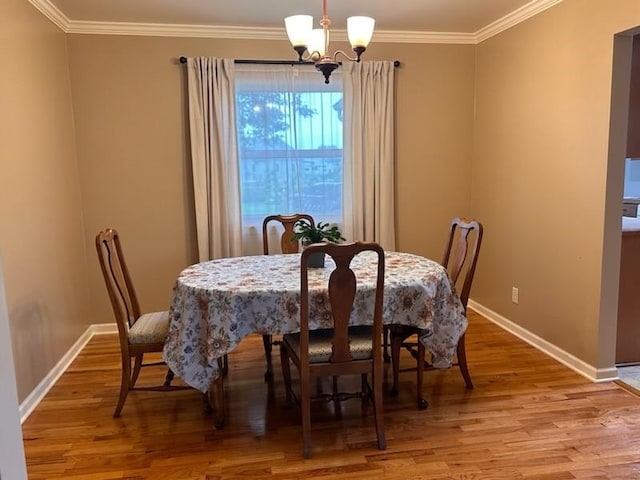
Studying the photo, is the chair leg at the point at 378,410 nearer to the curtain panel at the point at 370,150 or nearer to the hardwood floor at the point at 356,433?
the hardwood floor at the point at 356,433

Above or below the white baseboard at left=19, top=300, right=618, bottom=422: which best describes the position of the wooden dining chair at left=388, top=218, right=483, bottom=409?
above

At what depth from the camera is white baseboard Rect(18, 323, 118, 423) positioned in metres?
2.72

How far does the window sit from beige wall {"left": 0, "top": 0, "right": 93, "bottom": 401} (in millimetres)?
1265

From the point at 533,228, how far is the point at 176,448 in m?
2.76

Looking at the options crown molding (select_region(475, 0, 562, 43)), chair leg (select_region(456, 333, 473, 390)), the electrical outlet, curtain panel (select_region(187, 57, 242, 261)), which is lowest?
chair leg (select_region(456, 333, 473, 390))

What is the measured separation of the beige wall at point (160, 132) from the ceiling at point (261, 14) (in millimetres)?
109

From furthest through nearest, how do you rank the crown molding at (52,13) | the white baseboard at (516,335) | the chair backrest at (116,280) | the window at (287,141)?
the window at (287,141) < the crown molding at (52,13) < the white baseboard at (516,335) < the chair backrest at (116,280)

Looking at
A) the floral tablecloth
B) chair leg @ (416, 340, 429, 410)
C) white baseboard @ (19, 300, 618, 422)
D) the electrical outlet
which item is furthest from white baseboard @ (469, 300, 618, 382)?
chair leg @ (416, 340, 429, 410)

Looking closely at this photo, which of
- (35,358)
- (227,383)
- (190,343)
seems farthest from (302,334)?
(35,358)

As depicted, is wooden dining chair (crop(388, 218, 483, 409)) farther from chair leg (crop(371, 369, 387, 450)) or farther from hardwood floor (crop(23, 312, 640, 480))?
chair leg (crop(371, 369, 387, 450))

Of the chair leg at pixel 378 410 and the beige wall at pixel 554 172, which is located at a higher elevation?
the beige wall at pixel 554 172

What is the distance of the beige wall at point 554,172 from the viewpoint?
2.94 m

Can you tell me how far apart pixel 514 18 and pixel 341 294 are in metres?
2.72

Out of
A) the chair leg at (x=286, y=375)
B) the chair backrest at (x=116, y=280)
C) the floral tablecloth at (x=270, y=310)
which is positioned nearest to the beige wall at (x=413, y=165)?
the chair backrest at (x=116, y=280)
